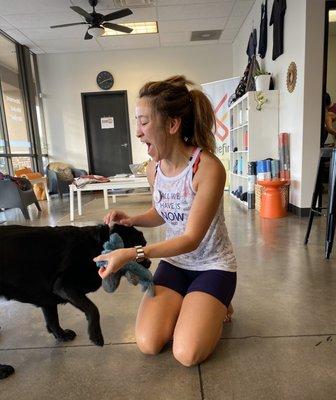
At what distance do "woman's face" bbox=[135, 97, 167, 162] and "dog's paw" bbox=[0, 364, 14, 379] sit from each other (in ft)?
3.41

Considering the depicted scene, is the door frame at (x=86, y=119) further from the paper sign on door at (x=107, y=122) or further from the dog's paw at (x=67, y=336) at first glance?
the dog's paw at (x=67, y=336)

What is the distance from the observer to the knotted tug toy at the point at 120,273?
1135 mm

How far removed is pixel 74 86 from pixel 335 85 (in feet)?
18.4

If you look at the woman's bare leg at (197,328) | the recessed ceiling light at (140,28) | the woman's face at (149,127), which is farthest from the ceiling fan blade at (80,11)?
the woman's bare leg at (197,328)

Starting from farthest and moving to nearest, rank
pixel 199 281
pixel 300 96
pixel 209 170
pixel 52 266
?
pixel 300 96 < pixel 199 281 < pixel 209 170 < pixel 52 266

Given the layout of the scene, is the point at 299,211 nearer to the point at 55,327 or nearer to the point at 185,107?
the point at 185,107

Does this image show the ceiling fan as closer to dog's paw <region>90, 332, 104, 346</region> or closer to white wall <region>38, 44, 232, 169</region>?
white wall <region>38, 44, 232, 169</region>

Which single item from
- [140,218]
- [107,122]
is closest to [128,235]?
[140,218]

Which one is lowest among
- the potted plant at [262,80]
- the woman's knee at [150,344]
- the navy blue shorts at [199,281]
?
the woman's knee at [150,344]

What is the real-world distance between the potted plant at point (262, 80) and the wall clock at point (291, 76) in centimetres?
39

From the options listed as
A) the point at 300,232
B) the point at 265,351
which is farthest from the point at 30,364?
the point at 300,232

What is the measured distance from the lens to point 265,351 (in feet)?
4.32

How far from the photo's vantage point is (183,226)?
1.40 m

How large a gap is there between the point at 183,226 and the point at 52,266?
1.84 feet
